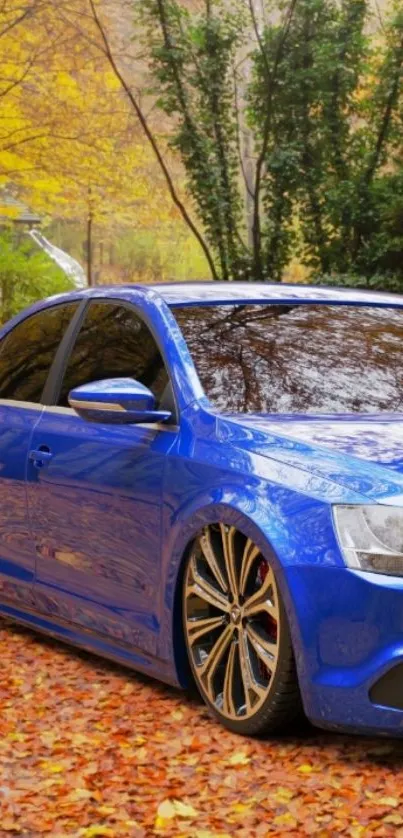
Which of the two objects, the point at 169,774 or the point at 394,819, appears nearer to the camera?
the point at 394,819

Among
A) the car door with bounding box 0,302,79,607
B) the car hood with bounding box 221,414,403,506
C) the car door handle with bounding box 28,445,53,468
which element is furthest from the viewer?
→ the car door with bounding box 0,302,79,607

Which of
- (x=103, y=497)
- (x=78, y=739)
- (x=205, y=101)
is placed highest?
(x=205, y=101)

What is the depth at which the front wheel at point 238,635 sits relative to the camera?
5.11 metres

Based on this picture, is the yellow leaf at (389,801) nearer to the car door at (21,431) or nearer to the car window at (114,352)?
the car window at (114,352)

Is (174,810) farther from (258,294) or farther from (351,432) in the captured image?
(258,294)

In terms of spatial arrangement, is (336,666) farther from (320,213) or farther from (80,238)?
(80,238)

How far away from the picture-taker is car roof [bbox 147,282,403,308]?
6367 mm

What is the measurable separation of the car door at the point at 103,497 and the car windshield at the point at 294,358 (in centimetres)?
21

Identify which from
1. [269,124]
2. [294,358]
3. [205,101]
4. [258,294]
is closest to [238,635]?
[294,358]

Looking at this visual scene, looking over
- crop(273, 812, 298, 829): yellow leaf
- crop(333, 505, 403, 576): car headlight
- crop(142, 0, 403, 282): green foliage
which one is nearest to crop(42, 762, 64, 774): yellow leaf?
crop(273, 812, 298, 829): yellow leaf

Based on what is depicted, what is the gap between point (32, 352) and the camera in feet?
24.1

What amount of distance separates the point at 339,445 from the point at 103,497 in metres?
1.32

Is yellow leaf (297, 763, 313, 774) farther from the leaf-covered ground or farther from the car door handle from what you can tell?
the car door handle

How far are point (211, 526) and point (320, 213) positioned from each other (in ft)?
74.2
